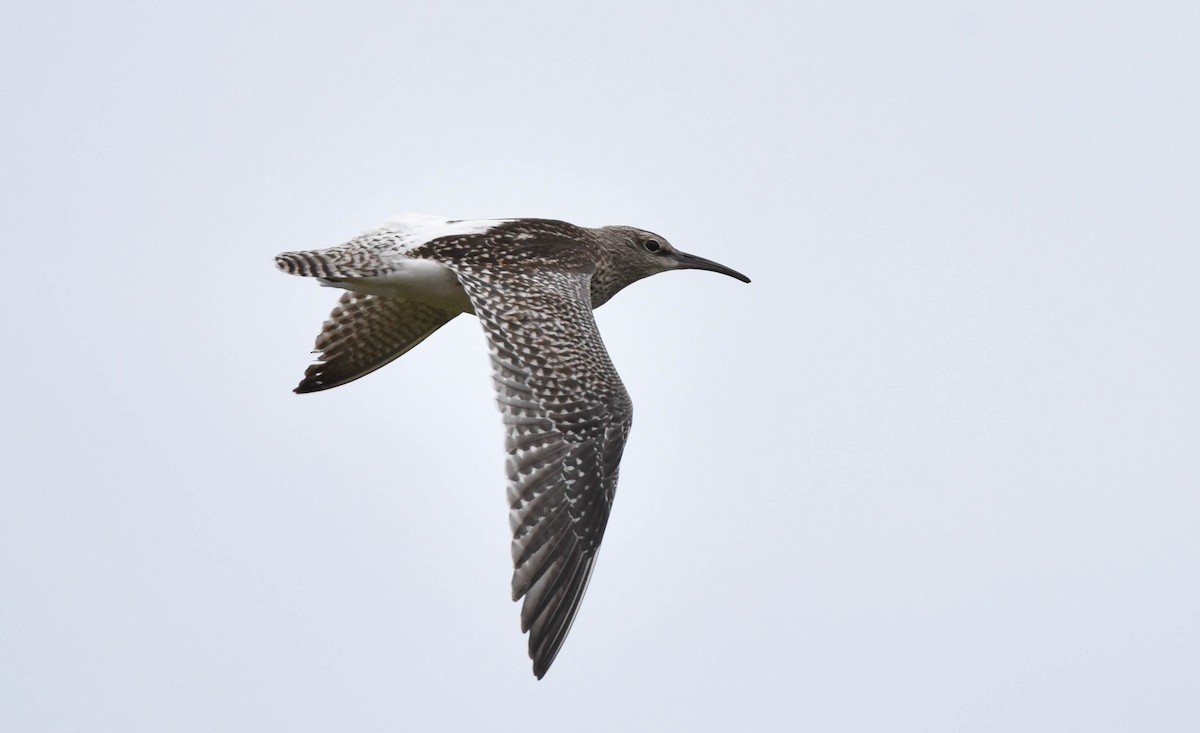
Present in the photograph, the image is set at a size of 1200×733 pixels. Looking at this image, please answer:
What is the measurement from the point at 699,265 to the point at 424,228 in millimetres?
3640

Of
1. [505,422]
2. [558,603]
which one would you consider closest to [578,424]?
[505,422]

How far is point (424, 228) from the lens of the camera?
1706 centimetres

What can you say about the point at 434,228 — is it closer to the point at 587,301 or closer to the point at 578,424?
the point at 587,301

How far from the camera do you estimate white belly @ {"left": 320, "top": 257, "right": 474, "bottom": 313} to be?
53.8 feet

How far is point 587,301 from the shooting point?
54.2 ft

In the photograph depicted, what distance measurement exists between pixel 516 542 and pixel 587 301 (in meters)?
3.18

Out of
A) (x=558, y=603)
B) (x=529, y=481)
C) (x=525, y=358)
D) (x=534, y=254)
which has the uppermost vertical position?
(x=534, y=254)

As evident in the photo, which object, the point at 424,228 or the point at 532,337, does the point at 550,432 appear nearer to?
the point at 532,337

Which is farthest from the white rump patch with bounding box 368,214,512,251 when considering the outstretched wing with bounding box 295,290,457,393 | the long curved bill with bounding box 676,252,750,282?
the long curved bill with bounding box 676,252,750,282

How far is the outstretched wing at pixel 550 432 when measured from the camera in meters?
13.9

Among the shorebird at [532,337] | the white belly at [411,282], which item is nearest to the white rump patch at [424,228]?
the shorebird at [532,337]

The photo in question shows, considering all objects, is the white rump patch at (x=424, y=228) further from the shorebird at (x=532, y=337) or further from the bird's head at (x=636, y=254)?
the bird's head at (x=636, y=254)

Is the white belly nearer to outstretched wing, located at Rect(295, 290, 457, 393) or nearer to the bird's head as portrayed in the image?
outstretched wing, located at Rect(295, 290, 457, 393)

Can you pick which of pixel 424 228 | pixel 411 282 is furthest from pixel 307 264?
pixel 424 228
